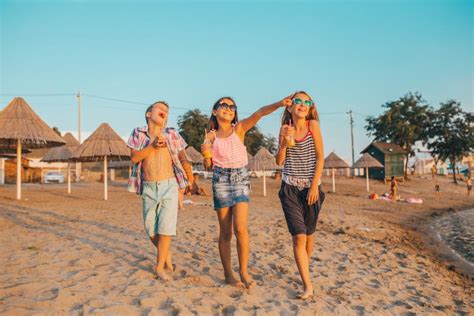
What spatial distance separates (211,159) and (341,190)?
2309 centimetres

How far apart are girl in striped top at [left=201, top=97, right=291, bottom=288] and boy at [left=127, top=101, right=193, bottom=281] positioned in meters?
0.40

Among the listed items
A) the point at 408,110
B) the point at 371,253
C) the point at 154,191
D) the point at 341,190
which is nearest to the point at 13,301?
the point at 154,191

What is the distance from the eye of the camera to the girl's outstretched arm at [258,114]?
3.22 metres

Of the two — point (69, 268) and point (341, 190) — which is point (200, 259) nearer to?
point (69, 268)

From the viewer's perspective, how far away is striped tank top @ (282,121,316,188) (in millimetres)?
3250

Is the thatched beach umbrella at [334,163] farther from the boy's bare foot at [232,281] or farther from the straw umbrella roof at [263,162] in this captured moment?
the boy's bare foot at [232,281]

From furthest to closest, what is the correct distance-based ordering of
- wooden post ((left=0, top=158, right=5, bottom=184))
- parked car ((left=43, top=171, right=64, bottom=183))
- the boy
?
parked car ((left=43, top=171, right=64, bottom=183))
wooden post ((left=0, top=158, right=5, bottom=184))
the boy

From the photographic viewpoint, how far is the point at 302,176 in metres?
3.26

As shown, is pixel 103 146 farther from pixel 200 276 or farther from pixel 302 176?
pixel 302 176

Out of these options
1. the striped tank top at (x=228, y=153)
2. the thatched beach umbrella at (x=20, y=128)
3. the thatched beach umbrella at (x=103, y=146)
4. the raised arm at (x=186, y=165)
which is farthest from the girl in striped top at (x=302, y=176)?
the thatched beach umbrella at (x=103, y=146)

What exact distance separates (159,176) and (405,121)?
130 feet

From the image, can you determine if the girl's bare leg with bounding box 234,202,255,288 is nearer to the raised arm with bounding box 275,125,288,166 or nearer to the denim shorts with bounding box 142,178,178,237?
the raised arm with bounding box 275,125,288,166

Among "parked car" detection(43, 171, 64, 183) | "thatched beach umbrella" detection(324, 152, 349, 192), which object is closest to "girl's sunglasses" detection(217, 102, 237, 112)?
"thatched beach umbrella" detection(324, 152, 349, 192)

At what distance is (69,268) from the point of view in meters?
3.86
